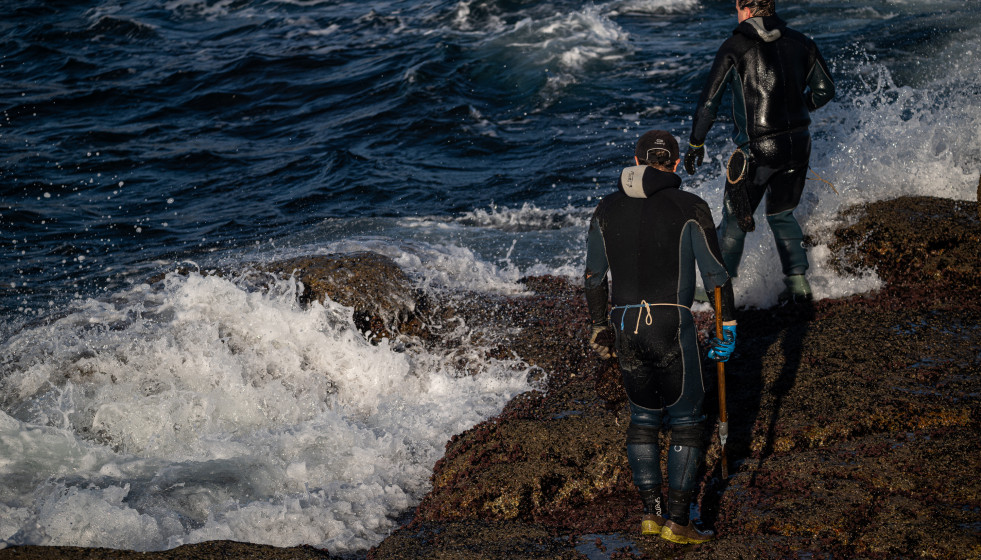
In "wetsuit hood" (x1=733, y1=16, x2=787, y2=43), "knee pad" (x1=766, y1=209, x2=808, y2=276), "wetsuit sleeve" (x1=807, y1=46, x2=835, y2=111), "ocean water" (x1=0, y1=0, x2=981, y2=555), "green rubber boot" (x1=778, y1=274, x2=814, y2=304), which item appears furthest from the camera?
"green rubber boot" (x1=778, y1=274, x2=814, y2=304)

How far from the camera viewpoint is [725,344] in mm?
4367

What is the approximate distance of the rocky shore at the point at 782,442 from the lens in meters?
4.25

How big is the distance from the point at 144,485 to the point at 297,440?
1.03 metres

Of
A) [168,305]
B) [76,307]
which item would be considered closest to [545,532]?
[168,305]

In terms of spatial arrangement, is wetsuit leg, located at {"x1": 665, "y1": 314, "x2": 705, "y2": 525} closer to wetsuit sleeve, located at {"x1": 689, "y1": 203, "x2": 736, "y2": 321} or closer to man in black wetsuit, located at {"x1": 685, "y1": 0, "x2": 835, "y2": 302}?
wetsuit sleeve, located at {"x1": 689, "y1": 203, "x2": 736, "y2": 321}

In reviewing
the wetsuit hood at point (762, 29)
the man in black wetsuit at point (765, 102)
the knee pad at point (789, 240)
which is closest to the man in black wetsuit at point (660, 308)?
the man in black wetsuit at point (765, 102)

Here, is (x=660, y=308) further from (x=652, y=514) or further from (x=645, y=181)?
(x=652, y=514)

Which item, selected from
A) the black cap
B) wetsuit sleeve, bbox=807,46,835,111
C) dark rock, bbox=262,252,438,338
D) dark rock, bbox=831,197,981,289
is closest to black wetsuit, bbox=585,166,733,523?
the black cap

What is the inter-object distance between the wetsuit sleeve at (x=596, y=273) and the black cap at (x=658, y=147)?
1.38 feet

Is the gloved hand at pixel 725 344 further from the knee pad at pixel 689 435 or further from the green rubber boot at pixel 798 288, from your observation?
the green rubber boot at pixel 798 288

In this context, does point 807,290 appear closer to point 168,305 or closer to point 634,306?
point 634,306

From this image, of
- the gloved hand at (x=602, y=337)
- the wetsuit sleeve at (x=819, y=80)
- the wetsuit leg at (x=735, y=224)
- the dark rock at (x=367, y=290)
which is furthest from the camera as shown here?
the dark rock at (x=367, y=290)

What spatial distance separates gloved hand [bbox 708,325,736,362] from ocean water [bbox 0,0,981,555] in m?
2.17

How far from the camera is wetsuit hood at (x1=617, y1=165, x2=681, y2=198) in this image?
4.11 m
